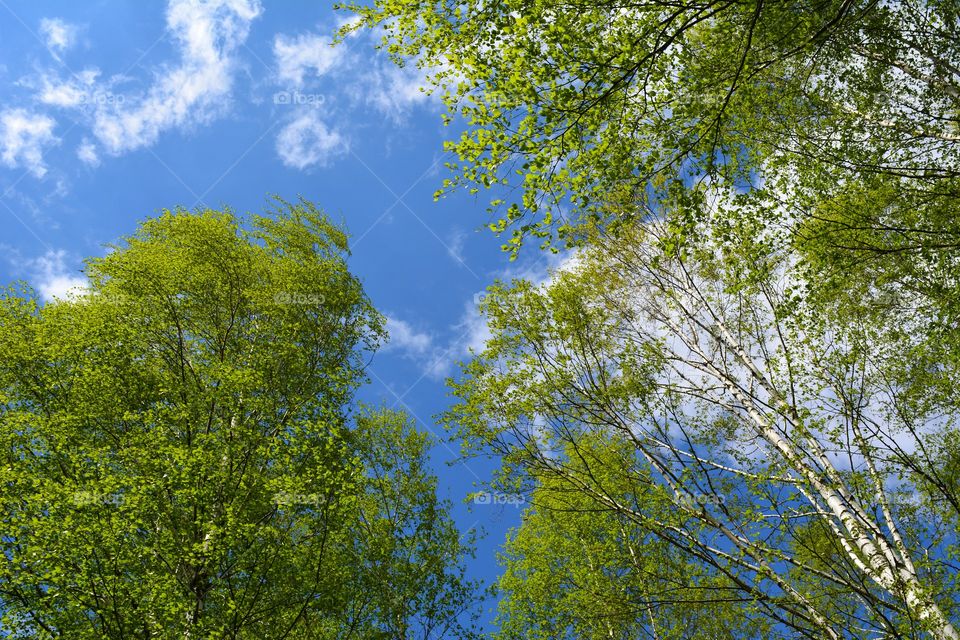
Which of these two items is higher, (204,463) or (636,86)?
(636,86)

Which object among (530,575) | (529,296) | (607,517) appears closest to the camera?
(529,296)

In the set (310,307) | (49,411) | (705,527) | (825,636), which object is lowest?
(825,636)

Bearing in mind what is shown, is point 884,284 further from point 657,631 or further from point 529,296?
point 657,631

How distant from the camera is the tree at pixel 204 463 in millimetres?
6168

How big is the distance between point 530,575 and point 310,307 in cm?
916

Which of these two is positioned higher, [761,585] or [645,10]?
[645,10]

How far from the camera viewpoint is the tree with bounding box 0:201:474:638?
617 cm

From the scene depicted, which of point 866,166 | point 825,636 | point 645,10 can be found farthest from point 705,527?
point 645,10

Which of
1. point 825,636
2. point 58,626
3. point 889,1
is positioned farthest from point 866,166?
point 58,626

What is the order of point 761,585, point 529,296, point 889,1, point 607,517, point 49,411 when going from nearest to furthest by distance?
1. point 761,585
2. point 889,1
3. point 49,411
4. point 529,296
5. point 607,517

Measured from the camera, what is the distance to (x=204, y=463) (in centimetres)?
688

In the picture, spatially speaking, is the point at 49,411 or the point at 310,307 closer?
the point at 49,411

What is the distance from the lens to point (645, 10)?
4.69 meters

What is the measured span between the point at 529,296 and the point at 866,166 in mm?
5302
